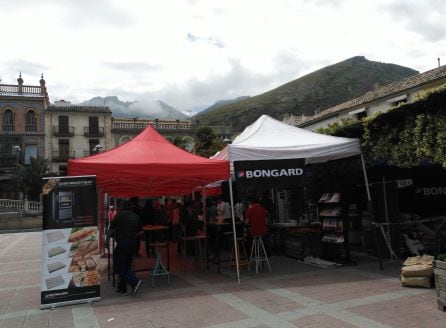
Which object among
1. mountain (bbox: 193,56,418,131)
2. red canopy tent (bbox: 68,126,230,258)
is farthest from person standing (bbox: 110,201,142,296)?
mountain (bbox: 193,56,418,131)

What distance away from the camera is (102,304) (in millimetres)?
7305

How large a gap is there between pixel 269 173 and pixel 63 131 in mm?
42750

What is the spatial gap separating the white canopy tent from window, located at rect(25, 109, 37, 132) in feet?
138

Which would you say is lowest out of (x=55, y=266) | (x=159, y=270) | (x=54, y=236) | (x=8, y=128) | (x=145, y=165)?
(x=159, y=270)

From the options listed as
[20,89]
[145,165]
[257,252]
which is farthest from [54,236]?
[20,89]

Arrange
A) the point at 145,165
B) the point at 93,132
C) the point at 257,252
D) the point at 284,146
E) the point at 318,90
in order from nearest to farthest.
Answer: the point at 145,165 < the point at 284,146 < the point at 257,252 < the point at 93,132 < the point at 318,90

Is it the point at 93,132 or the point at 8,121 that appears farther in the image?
the point at 93,132

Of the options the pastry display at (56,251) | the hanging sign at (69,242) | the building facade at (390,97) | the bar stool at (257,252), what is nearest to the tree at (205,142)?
the building facade at (390,97)

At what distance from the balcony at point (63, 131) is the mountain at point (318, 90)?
47479mm

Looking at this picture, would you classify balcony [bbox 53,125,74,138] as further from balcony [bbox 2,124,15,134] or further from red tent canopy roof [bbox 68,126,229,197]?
red tent canopy roof [bbox 68,126,229,197]

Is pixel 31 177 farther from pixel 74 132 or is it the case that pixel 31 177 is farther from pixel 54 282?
pixel 54 282

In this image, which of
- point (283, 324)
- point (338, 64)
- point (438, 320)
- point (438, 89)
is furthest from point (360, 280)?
point (338, 64)

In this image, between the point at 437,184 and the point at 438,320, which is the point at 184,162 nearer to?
the point at 438,320

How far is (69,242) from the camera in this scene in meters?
7.39
